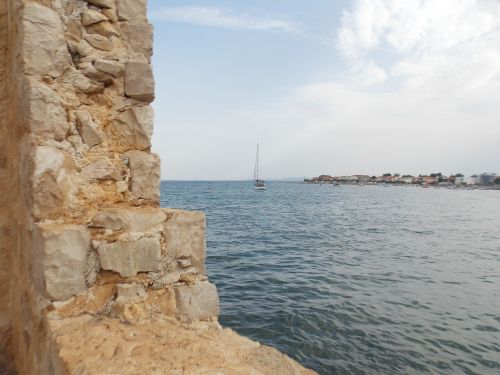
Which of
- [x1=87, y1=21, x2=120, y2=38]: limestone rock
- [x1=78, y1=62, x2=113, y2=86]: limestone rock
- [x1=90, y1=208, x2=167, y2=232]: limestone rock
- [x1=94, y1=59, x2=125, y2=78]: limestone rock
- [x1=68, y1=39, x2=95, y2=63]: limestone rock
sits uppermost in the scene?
[x1=87, y1=21, x2=120, y2=38]: limestone rock

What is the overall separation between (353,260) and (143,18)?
1657cm

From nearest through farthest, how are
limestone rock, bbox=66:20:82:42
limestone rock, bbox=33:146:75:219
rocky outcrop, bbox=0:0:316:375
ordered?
rocky outcrop, bbox=0:0:316:375 → limestone rock, bbox=33:146:75:219 → limestone rock, bbox=66:20:82:42

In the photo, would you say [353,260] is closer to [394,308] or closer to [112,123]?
[394,308]

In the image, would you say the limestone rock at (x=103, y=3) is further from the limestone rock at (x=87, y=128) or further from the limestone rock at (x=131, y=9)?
the limestone rock at (x=87, y=128)

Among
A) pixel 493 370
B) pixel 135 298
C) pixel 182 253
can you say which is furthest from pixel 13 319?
pixel 493 370

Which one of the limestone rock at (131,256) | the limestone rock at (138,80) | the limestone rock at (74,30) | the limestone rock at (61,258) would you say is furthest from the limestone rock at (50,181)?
the limestone rock at (74,30)

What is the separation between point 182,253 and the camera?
2969mm

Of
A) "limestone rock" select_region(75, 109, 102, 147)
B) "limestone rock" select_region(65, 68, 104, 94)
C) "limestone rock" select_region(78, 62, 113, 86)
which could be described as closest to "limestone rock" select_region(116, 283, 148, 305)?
"limestone rock" select_region(75, 109, 102, 147)

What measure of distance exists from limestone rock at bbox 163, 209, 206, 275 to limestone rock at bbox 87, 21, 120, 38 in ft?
5.53

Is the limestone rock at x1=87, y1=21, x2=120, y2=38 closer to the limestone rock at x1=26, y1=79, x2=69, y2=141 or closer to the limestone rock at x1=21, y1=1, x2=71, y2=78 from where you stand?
the limestone rock at x1=21, y1=1, x2=71, y2=78

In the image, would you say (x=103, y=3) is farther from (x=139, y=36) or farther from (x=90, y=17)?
(x=139, y=36)

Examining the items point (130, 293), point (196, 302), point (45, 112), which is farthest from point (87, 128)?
point (196, 302)

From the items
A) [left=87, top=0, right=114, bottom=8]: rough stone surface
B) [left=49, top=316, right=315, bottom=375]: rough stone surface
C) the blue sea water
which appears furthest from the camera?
the blue sea water

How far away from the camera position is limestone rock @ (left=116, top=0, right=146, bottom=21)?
300cm
